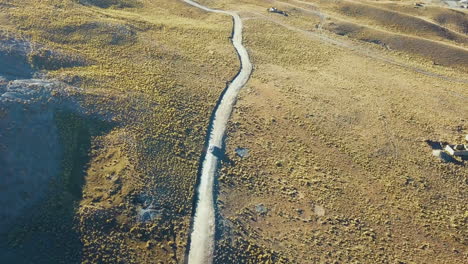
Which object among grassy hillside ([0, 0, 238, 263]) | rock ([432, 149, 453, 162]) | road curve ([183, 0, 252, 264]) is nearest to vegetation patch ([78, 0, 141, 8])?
grassy hillside ([0, 0, 238, 263])

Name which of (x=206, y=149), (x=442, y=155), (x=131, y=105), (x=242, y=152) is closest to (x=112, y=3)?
(x=131, y=105)

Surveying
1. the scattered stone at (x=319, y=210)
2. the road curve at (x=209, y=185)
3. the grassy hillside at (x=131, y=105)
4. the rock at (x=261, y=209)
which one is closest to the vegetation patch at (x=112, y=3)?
the grassy hillside at (x=131, y=105)

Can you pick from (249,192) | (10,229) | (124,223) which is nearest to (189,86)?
(249,192)

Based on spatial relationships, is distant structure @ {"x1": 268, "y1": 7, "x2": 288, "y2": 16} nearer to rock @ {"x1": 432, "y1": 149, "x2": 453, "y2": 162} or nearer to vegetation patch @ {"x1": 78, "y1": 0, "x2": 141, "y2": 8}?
vegetation patch @ {"x1": 78, "y1": 0, "x2": 141, "y2": 8}

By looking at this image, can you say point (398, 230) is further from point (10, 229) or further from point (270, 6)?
point (270, 6)

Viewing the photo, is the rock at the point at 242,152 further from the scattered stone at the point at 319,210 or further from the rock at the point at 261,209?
the scattered stone at the point at 319,210

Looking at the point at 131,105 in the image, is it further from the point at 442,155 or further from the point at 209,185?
the point at 442,155
